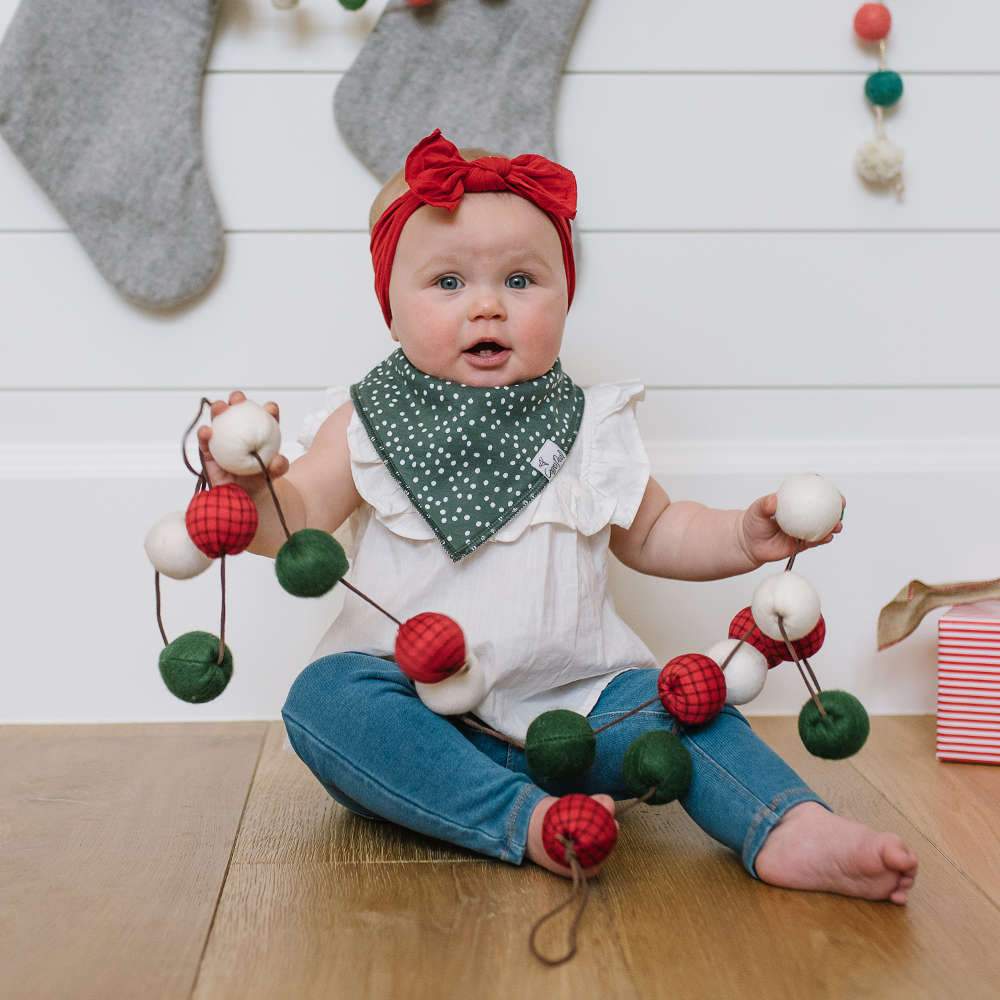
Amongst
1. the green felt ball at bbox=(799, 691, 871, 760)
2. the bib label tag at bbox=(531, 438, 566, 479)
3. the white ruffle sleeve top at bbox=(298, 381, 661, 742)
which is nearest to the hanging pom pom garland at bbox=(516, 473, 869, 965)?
the green felt ball at bbox=(799, 691, 871, 760)

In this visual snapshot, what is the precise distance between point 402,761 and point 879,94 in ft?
3.16

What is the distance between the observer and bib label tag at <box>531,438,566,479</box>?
1.10 meters

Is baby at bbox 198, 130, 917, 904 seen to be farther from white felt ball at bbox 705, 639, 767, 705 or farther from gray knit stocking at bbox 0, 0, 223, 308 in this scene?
gray knit stocking at bbox 0, 0, 223, 308

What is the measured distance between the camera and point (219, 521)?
35.4 inches

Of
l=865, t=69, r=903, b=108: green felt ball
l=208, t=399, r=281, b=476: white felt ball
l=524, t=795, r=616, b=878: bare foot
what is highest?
l=865, t=69, r=903, b=108: green felt ball

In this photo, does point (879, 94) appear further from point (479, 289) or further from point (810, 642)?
point (810, 642)

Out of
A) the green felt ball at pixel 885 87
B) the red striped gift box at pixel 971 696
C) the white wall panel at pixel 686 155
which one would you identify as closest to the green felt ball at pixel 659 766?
the red striped gift box at pixel 971 696

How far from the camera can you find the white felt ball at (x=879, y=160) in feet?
4.65

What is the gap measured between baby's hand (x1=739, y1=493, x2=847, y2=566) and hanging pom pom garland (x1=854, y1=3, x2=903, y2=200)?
58 cm

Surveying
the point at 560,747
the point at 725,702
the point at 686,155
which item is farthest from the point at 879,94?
the point at 560,747

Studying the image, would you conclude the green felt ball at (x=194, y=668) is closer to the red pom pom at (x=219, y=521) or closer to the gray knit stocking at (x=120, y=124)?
the red pom pom at (x=219, y=521)

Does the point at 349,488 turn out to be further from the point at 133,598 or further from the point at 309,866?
the point at 133,598

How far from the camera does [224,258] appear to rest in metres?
1.44

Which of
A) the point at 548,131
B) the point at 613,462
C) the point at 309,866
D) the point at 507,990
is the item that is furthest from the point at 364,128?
the point at 507,990
